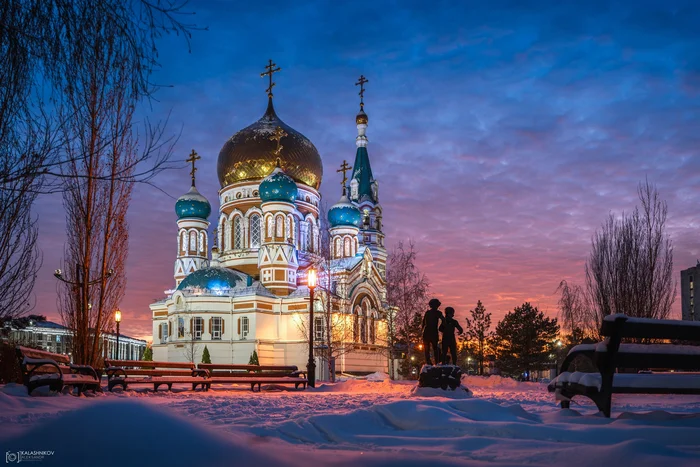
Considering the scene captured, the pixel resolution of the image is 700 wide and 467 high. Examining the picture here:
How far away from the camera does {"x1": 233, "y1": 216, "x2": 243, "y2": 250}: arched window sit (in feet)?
167

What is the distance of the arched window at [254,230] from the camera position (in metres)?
50.1

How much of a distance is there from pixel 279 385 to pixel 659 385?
16787mm

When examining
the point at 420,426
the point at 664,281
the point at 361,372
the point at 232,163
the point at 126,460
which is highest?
the point at 232,163

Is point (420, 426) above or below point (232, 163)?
below

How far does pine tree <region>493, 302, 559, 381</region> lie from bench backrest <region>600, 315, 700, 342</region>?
5224 cm

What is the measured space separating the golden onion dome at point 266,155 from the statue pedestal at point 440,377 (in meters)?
36.2

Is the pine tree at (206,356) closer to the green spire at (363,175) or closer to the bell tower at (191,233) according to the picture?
the bell tower at (191,233)

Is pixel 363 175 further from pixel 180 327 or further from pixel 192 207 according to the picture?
pixel 180 327

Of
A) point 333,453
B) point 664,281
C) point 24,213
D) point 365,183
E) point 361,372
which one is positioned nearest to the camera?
point 333,453

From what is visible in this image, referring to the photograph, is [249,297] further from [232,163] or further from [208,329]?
[232,163]

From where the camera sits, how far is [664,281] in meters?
25.0

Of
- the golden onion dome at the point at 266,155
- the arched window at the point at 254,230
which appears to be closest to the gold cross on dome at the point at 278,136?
the golden onion dome at the point at 266,155

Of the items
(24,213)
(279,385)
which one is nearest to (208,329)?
(279,385)

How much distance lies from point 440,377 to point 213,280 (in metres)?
31.0
